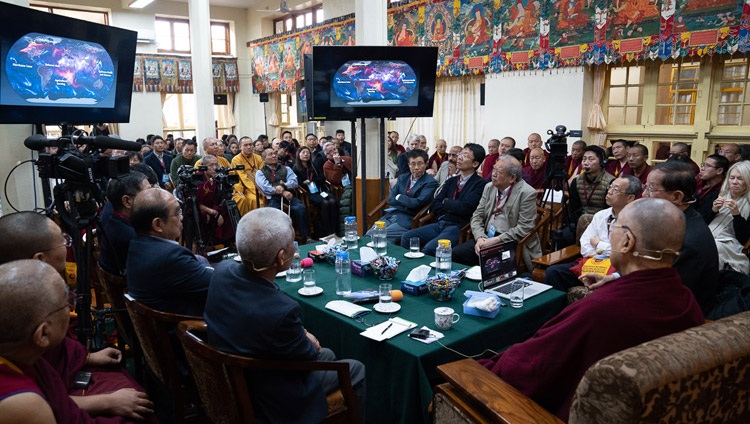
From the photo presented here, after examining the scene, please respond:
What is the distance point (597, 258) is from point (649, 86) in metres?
5.00

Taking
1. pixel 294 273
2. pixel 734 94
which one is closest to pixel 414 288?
pixel 294 273

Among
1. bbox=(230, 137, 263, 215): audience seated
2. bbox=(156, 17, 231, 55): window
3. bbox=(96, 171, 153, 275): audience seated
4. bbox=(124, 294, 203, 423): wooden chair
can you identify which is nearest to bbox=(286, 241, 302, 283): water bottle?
bbox=(124, 294, 203, 423): wooden chair

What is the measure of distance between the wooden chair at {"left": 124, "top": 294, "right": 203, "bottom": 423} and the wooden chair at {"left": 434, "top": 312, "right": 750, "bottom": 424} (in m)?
1.37

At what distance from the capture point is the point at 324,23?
12.1m

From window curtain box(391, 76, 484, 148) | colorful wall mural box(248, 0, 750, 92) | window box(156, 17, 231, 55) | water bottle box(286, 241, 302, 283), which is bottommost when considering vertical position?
water bottle box(286, 241, 302, 283)

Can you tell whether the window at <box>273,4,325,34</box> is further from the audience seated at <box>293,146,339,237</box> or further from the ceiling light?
the audience seated at <box>293,146,339,237</box>

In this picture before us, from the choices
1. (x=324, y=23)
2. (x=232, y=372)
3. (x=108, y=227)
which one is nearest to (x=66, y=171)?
(x=108, y=227)

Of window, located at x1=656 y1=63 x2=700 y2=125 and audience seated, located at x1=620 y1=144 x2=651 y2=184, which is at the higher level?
window, located at x1=656 y1=63 x2=700 y2=125

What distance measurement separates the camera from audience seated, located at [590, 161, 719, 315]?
8.59 feet

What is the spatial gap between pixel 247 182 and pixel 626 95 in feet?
18.1

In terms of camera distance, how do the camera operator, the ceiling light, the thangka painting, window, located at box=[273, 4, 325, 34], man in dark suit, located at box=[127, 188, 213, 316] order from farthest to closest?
window, located at box=[273, 4, 325, 34], the ceiling light, the thangka painting, the camera operator, man in dark suit, located at box=[127, 188, 213, 316]

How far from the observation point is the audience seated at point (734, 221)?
3473 millimetres

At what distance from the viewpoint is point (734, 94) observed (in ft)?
20.5

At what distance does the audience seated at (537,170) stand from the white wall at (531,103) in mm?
1441
